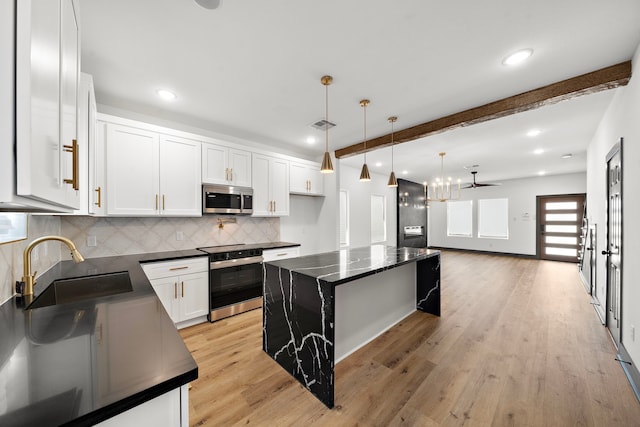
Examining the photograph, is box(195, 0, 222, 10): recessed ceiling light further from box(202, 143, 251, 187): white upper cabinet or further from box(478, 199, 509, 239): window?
box(478, 199, 509, 239): window

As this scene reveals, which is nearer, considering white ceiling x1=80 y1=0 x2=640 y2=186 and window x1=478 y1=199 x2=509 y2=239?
white ceiling x1=80 y1=0 x2=640 y2=186

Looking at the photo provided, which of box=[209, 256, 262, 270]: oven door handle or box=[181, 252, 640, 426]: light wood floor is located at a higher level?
box=[209, 256, 262, 270]: oven door handle

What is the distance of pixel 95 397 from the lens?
61 centimetres

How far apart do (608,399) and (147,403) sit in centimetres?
301

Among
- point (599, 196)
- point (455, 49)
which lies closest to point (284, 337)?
point (455, 49)

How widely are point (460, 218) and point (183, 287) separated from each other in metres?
9.43

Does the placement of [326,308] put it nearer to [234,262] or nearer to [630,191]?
[234,262]

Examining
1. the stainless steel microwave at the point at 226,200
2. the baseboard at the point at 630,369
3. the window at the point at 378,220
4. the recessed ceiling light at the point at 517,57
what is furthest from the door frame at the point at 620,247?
the window at the point at 378,220

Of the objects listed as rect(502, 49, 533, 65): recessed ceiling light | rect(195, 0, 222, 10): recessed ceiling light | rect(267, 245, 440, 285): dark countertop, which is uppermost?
rect(195, 0, 222, 10): recessed ceiling light

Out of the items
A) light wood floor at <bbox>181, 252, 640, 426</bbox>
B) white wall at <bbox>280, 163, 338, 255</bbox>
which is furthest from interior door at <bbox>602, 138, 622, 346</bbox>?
white wall at <bbox>280, 163, 338, 255</bbox>

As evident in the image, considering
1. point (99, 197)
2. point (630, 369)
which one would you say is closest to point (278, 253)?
point (99, 197)

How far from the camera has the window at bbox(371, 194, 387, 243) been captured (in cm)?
691

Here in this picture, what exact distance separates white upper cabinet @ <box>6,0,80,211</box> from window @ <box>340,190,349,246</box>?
5090mm

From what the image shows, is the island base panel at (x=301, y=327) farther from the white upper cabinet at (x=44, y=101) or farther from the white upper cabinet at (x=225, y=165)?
the white upper cabinet at (x=225, y=165)
